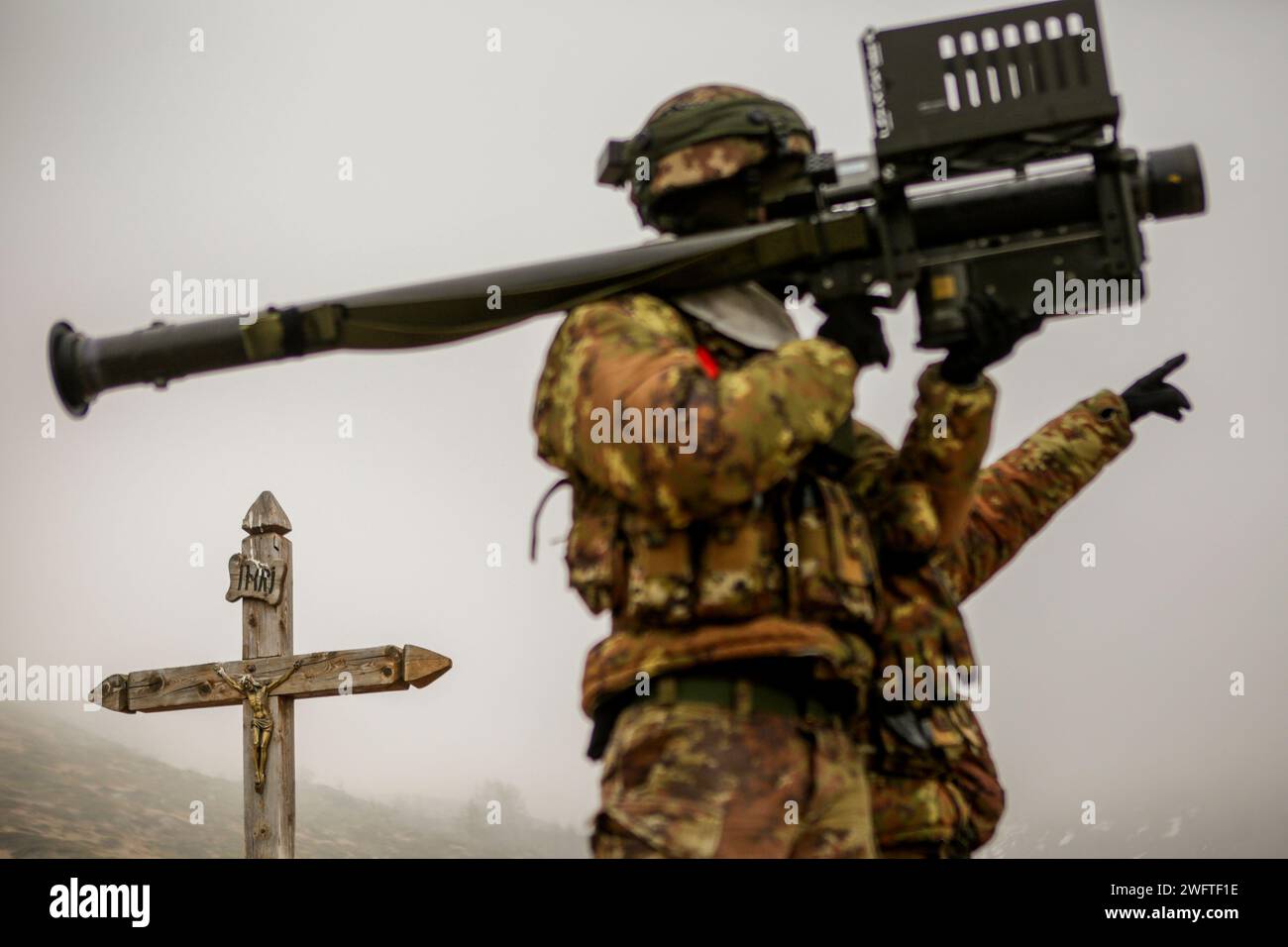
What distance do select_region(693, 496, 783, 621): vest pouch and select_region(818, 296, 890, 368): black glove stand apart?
1.58 ft

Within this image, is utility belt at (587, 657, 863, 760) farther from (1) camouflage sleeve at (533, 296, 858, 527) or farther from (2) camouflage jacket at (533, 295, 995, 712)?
(1) camouflage sleeve at (533, 296, 858, 527)

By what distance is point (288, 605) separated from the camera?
25.0 ft

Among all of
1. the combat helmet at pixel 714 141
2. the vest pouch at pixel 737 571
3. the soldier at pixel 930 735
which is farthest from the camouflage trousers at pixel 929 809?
the combat helmet at pixel 714 141

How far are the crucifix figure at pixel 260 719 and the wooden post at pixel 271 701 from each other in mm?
20

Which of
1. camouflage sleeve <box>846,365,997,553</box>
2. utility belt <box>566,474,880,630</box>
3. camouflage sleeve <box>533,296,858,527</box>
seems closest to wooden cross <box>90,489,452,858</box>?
camouflage sleeve <box>846,365,997,553</box>

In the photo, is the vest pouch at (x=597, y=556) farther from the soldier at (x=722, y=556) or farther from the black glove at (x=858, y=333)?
the black glove at (x=858, y=333)

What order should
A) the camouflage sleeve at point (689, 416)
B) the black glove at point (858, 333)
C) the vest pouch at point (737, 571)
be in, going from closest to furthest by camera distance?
1. the camouflage sleeve at point (689, 416)
2. the vest pouch at point (737, 571)
3. the black glove at point (858, 333)

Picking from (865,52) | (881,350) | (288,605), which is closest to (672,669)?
(881,350)

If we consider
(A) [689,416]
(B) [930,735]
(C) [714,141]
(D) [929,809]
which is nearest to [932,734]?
(B) [930,735]

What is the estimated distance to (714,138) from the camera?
14.2 feet

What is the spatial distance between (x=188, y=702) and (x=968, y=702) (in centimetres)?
383

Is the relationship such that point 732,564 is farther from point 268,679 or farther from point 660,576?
point 268,679

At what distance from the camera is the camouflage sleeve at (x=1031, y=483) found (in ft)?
17.1

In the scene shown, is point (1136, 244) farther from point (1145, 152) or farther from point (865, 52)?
point (865, 52)
